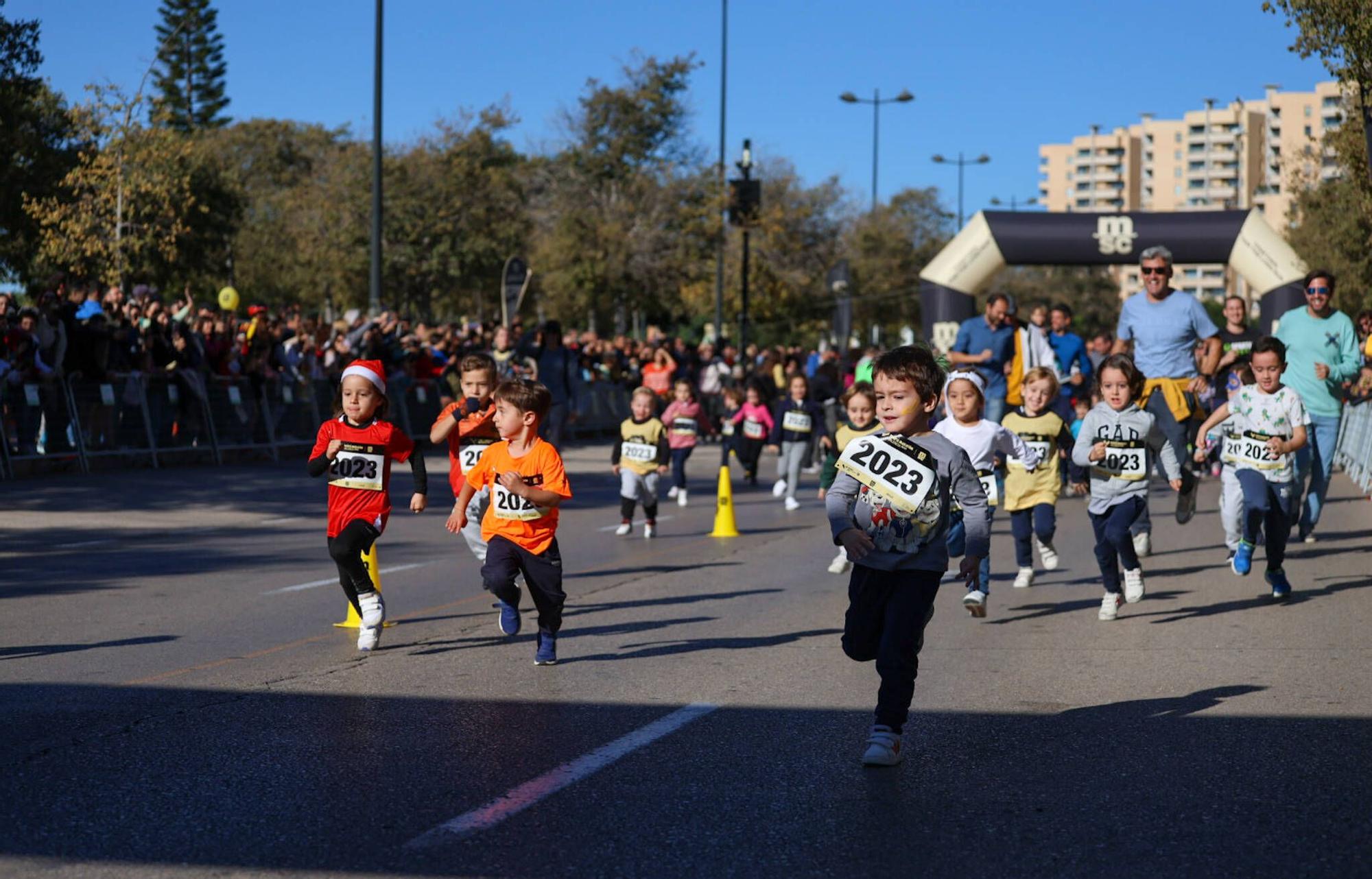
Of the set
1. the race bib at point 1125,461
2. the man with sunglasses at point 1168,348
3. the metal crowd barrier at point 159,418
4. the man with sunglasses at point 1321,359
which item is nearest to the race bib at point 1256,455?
the race bib at point 1125,461

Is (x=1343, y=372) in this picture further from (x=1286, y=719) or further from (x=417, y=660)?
(x=417, y=660)

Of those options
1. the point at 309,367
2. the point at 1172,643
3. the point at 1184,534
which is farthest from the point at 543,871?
the point at 309,367

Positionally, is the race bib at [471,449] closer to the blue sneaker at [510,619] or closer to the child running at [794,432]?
the blue sneaker at [510,619]

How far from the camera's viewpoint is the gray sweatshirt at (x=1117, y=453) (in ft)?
32.1

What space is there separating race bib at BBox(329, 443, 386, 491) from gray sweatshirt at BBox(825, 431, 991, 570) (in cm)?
311

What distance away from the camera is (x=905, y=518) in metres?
5.98

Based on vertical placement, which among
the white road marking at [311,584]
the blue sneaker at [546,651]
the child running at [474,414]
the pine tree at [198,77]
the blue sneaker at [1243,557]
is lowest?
the white road marking at [311,584]

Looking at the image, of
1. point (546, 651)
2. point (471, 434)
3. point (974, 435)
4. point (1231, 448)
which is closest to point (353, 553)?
point (546, 651)

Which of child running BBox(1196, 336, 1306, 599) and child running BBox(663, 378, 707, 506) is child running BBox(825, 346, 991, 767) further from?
child running BBox(663, 378, 707, 506)

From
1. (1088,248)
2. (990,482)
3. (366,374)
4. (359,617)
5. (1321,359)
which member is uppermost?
(1088,248)

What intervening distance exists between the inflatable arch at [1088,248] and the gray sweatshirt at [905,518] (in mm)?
21850

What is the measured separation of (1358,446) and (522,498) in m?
18.1

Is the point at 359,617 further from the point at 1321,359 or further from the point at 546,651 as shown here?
the point at 1321,359

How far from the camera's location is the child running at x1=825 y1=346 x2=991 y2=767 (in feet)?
19.4
